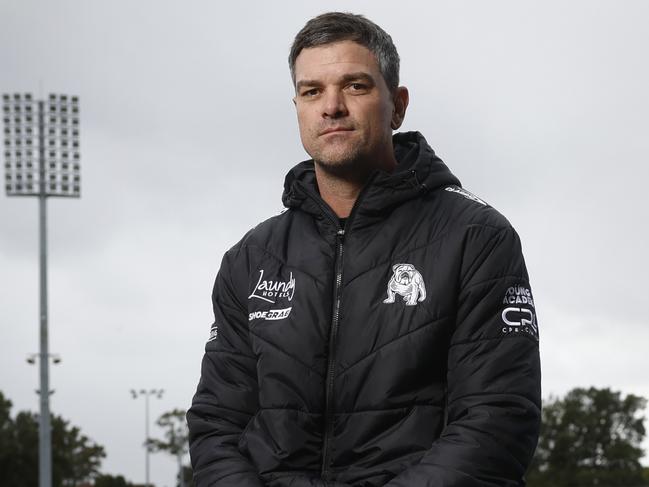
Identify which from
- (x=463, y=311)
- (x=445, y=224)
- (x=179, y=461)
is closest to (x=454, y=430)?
(x=463, y=311)

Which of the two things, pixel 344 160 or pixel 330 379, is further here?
pixel 344 160

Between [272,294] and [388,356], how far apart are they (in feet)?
1.61

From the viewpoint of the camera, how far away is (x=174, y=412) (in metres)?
82.4

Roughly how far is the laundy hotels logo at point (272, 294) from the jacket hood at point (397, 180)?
10.8 inches

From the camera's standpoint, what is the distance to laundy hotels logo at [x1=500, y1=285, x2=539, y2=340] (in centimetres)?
344

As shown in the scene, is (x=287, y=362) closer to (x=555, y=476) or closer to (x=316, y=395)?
(x=316, y=395)

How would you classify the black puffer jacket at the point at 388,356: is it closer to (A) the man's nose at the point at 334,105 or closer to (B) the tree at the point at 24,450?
(A) the man's nose at the point at 334,105

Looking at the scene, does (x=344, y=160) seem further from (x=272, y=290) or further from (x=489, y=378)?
(x=489, y=378)

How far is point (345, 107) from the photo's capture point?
359 centimetres

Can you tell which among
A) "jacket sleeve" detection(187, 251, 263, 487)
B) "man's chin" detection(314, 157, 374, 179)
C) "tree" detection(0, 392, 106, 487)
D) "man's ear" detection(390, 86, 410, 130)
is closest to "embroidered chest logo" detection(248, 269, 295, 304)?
"jacket sleeve" detection(187, 251, 263, 487)

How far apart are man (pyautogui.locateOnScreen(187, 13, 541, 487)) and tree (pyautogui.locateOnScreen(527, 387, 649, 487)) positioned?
7225 cm

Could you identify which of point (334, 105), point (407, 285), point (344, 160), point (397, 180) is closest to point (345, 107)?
point (334, 105)

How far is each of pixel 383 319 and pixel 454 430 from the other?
0.41m

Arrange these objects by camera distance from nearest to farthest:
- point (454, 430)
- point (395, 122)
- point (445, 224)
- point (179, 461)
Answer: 1. point (454, 430)
2. point (445, 224)
3. point (395, 122)
4. point (179, 461)
